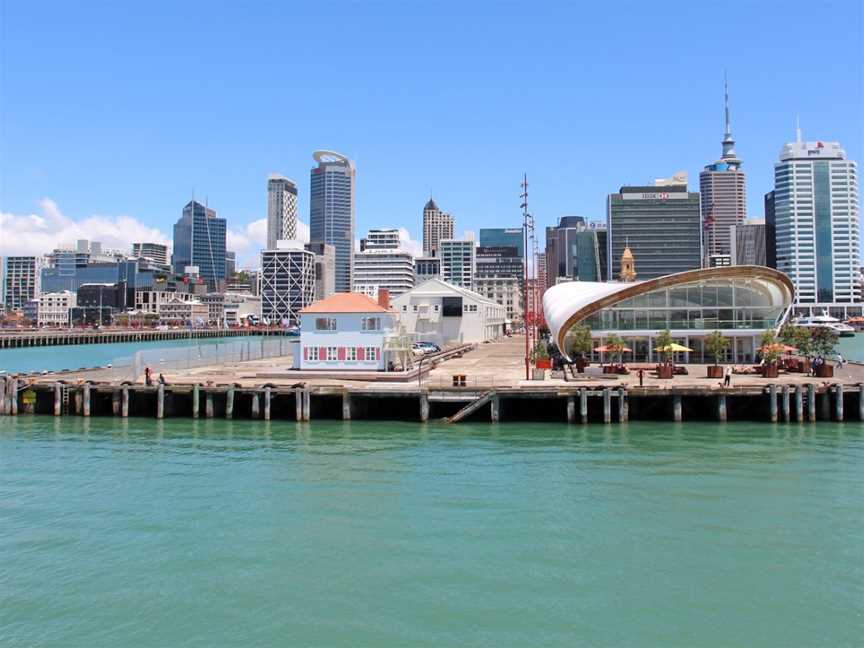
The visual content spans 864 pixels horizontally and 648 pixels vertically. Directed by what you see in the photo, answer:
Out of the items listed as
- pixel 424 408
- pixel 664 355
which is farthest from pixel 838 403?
pixel 424 408

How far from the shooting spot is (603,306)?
5806cm

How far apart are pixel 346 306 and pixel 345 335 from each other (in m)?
2.02

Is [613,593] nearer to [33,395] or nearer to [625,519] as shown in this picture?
[625,519]

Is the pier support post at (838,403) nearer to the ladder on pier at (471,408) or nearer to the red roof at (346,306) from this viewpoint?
the ladder on pier at (471,408)

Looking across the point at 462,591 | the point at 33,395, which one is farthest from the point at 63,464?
the point at 462,591

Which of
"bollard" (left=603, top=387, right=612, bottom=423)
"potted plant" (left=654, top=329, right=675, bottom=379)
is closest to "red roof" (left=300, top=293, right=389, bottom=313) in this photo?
"bollard" (left=603, top=387, right=612, bottom=423)

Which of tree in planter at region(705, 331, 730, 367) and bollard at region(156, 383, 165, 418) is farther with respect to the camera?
tree in planter at region(705, 331, 730, 367)

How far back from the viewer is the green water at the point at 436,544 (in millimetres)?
15828

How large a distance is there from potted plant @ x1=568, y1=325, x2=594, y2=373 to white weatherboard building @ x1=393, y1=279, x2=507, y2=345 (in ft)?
140

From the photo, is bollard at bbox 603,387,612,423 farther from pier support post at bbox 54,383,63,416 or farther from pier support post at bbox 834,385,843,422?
pier support post at bbox 54,383,63,416

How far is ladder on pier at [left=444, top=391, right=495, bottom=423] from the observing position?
39500 mm

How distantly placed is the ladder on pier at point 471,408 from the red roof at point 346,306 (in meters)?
13.0

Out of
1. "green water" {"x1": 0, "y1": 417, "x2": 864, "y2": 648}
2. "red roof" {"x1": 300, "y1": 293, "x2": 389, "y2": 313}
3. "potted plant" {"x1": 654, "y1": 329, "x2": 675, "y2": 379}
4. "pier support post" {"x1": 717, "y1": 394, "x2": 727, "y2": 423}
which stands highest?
"red roof" {"x1": 300, "y1": 293, "x2": 389, "y2": 313}

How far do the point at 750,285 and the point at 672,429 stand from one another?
87.1 ft
